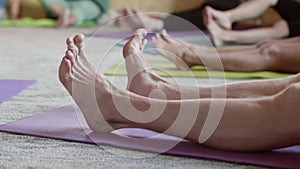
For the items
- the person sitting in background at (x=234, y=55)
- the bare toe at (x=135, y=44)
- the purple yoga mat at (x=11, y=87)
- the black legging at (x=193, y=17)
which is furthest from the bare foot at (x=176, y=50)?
the black legging at (x=193, y=17)

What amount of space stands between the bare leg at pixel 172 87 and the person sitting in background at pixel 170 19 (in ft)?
5.61

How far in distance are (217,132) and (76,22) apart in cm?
312

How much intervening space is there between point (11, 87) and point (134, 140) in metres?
0.67

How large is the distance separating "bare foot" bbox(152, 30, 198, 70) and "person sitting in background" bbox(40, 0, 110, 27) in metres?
2.10

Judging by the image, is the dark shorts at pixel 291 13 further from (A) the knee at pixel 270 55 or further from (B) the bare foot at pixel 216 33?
(A) the knee at pixel 270 55

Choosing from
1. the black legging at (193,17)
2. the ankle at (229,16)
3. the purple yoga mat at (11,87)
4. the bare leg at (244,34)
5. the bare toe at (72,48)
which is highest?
the bare toe at (72,48)

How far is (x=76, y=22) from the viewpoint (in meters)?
3.92

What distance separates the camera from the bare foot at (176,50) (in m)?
1.81

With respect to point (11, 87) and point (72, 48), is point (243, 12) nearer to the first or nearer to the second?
point (11, 87)

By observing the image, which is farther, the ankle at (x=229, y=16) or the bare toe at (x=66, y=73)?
the ankle at (x=229, y=16)

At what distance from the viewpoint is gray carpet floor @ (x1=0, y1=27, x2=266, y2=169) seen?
0.89 meters

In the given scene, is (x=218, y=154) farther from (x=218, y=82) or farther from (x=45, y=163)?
(x=218, y=82)

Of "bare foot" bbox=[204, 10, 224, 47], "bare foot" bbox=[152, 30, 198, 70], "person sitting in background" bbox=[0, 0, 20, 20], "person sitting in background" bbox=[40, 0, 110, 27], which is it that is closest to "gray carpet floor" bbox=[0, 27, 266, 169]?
"bare foot" bbox=[152, 30, 198, 70]

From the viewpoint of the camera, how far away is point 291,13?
236 cm
